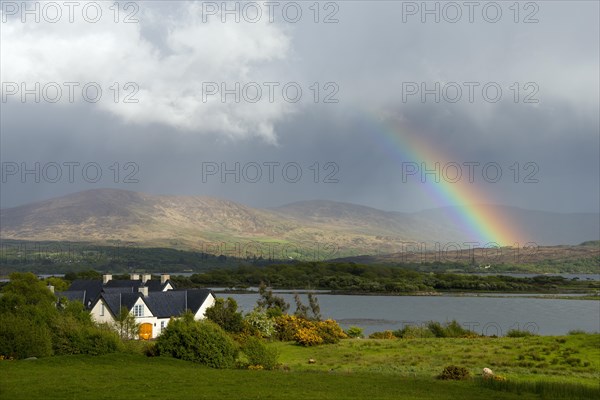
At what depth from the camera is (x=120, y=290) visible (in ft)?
207

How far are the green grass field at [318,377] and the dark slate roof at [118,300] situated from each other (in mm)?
20145

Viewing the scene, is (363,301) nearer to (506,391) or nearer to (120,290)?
(120,290)

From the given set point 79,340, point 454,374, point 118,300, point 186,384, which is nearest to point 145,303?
point 118,300

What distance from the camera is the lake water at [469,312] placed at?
89.8 metres

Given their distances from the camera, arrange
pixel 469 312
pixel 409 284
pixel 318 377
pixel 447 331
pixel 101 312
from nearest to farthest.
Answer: pixel 318 377 → pixel 101 312 → pixel 447 331 → pixel 469 312 → pixel 409 284

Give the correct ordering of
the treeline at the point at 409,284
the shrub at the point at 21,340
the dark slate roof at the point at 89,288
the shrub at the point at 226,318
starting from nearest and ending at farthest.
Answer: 1. the shrub at the point at 21,340
2. the shrub at the point at 226,318
3. the dark slate roof at the point at 89,288
4. the treeline at the point at 409,284

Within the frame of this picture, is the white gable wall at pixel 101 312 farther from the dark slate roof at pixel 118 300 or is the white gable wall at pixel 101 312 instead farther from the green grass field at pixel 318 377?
the green grass field at pixel 318 377

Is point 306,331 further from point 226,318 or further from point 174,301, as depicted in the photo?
point 174,301

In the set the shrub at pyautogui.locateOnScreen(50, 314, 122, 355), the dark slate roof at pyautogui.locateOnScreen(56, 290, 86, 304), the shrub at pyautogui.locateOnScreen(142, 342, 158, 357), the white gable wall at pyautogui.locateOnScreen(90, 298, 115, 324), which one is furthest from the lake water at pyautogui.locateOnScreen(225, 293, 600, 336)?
the shrub at pyautogui.locateOnScreen(50, 314, 122, 355)

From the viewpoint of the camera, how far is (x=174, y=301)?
2537 inches

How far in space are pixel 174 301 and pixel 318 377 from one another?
36439mm

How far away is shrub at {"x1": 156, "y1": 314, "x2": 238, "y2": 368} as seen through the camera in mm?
36562

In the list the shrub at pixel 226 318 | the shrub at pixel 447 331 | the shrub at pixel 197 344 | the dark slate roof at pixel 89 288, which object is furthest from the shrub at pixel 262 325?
the shrub at pixel 197 344

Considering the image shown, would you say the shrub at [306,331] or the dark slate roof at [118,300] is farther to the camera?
the dark slate roof at [118,300]
